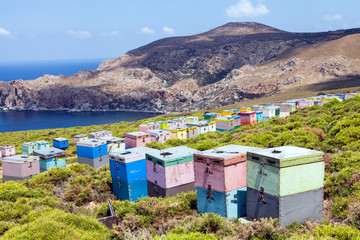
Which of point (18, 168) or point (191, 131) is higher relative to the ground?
point (191, 131)

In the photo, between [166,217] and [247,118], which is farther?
[247,118]

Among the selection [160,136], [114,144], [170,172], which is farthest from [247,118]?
[170,172]

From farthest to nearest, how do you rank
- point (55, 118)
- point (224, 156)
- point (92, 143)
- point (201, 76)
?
point (201, 76) → point (55, 118) → point (92, 143) → point (224, 156)

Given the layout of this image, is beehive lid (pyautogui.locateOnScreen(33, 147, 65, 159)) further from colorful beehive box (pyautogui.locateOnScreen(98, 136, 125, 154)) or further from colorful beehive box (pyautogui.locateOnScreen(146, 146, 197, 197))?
colorful beehive box (pyautogui.locateOnScreen(146, 146, 197, 197))

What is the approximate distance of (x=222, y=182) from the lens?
923cm

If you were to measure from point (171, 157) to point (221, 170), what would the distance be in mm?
3188

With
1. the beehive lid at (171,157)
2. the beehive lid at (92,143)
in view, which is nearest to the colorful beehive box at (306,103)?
the beehive lid at (92,143)

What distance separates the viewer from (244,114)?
113 ft

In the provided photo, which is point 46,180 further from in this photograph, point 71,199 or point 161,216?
point 161,216

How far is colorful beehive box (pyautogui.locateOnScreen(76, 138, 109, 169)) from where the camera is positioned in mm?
21938

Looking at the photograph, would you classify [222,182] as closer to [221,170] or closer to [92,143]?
[221,170]

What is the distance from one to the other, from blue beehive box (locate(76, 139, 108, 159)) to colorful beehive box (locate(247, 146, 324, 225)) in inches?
586

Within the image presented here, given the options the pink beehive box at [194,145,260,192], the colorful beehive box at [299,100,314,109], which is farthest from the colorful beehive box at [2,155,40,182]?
the colorful beehive box at [299,100,314,109]

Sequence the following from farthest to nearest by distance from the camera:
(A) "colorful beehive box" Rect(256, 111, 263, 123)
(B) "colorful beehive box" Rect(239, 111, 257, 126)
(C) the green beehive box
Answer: (A) "colorful beehive box" Rect(256, 111, 263, 123) → (B) "colorful beehive box" Rect(239, 111, 257, 126) → (C) the green beehive box
